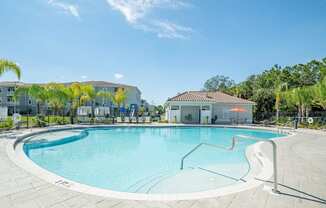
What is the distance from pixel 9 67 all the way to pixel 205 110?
1968 cm

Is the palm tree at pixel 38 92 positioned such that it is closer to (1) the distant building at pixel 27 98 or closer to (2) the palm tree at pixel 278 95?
(1) the distant building at pixel 27 98

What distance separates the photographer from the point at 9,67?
45.6 ft

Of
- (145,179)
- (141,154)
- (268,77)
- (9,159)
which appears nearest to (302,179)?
(145,179)

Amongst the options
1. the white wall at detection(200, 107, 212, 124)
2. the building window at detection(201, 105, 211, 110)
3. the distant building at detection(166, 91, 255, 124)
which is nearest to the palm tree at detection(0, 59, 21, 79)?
the distant building at detection(166, 91, 255, 124)

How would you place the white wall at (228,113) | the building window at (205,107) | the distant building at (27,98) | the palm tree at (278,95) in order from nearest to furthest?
the palm tree at (278,95) → the building window at (205,107) → the white wall at (228,113) → the distant building at (27,98)

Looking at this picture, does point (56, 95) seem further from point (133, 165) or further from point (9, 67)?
point (133, 165)

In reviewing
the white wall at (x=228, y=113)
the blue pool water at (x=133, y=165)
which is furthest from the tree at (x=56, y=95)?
the white wall at (x=228, y=113)

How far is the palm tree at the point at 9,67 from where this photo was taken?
1359 cm

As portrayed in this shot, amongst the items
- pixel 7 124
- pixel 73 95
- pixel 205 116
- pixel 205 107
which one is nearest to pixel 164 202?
pixel 7 124

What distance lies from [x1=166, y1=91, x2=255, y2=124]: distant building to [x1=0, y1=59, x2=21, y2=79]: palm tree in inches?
629

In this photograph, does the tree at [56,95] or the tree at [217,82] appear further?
the tree at [217,82]

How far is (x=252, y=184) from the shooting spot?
4.70 meters

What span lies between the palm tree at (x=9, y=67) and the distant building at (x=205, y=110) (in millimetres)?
15984

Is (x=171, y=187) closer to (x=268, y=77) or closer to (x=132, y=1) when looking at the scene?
(x=132, y=1)
